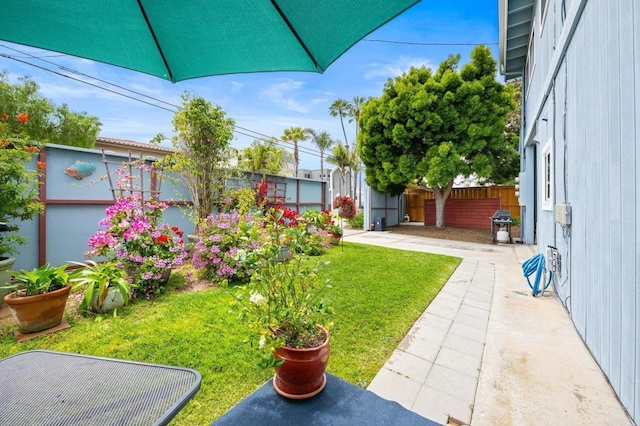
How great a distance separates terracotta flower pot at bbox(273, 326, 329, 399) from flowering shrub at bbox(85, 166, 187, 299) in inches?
103

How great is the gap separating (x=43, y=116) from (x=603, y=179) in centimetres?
1546

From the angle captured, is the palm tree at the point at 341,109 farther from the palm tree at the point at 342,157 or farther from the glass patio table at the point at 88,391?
the glass patio table at the point at 88,391

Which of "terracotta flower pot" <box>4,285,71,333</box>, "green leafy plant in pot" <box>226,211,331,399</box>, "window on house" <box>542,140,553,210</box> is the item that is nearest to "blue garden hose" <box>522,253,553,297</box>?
"window on house" <box>542,140,553,210</box>

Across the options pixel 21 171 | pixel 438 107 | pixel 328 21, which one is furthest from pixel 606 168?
pixel 438 107

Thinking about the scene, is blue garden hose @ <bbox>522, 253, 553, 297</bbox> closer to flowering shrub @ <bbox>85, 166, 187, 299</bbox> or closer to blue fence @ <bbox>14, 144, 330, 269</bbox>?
flowering shrub @ <bbox>85, 166, 187, 299</bbox>

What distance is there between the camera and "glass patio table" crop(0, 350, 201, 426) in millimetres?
963

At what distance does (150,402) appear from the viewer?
3.35 feet

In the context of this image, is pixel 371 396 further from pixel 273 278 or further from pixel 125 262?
pixel 125 262

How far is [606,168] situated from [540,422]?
191 centimetres

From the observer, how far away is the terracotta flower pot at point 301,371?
174 cm

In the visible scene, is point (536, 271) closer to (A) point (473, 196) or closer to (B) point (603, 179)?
(B) point (603, 179)

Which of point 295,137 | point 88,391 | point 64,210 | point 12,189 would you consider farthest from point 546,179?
point 295,137

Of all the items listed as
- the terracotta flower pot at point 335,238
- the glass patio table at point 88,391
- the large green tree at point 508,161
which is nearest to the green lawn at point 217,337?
the glass patio table at point 88,391

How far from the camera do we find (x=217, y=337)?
261 centimetres
